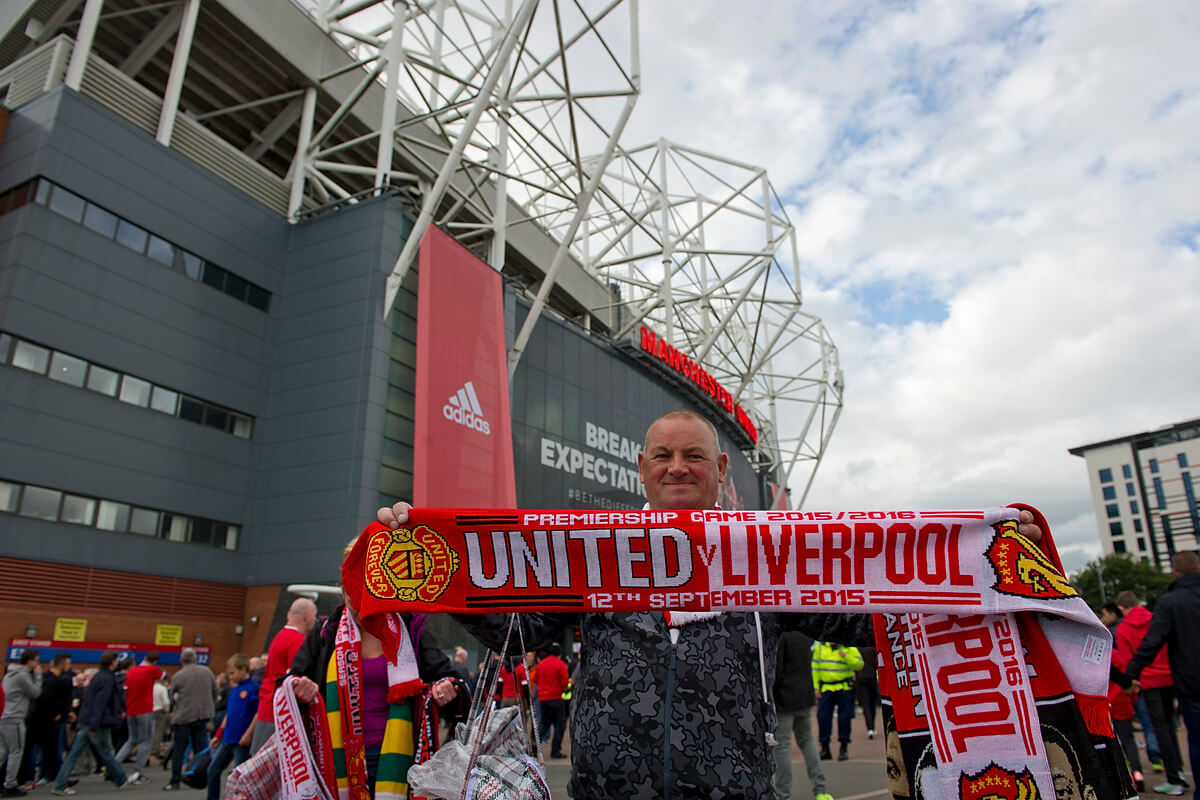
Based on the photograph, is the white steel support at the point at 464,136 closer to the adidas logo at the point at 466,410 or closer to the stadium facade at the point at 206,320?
the stadium facade at the point at 206,320

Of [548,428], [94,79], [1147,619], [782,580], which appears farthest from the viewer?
[548,428]

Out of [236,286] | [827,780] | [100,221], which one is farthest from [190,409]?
[827,780]

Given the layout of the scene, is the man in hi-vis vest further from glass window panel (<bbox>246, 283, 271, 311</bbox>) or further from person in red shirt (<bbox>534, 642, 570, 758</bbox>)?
glass window panel (<bbox>246, 283, 271, 311</bbox>)

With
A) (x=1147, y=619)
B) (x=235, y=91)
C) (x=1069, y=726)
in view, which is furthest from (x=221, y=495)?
(x=1069, y=726)

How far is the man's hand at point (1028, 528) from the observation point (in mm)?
2504

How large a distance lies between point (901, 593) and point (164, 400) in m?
22.1

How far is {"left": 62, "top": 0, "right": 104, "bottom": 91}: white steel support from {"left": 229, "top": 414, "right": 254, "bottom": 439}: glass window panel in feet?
30.4

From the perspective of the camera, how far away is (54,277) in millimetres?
18234

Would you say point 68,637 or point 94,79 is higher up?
point 94,79

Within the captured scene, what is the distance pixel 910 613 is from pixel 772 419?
52.9 meters

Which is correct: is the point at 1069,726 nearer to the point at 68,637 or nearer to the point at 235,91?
the point at 68,637

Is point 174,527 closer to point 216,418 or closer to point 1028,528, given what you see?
point 216,418

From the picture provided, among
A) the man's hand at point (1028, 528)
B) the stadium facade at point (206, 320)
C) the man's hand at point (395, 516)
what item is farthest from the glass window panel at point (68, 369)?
the man's hand at point (1028, 528)

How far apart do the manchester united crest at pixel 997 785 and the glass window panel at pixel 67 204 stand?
2202 cm
